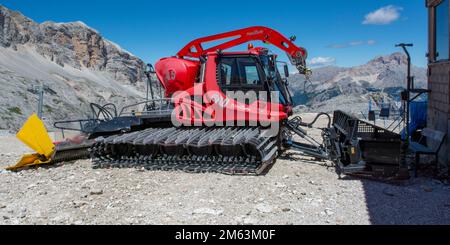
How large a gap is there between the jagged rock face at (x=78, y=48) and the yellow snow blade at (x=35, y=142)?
171ft

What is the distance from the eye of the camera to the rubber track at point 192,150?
7.02 meters

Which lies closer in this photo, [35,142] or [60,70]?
[35,142]

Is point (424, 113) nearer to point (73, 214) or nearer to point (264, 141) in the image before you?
point (264, 141)

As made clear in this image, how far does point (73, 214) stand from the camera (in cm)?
513

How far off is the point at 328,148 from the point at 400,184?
2.24m

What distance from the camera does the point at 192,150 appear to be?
298 inches

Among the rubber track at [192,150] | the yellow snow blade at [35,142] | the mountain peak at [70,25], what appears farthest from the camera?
the mountain peak at [70,25]

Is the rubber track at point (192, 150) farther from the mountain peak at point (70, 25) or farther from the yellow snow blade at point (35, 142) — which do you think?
the mountain peak at point (70, 25)

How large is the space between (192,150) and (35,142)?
3220 millimetres

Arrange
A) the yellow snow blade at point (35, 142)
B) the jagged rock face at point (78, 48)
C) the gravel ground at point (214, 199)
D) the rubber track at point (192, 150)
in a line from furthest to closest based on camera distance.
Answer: the jagged rock face at point (78, 48) < the yellow snow blade at point (35, 142) < the rubber track at point (192, 150) < the gravel ground at point (214, 199)

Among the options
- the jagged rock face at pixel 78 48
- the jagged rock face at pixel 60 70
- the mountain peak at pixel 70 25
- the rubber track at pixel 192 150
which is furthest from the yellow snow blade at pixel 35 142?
the mountain peak at pixel 70 25

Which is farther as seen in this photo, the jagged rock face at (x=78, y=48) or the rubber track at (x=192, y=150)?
the jagged rock face at (x=78, y=48)

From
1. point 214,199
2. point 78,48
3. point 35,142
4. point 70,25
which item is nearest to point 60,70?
point 78,48

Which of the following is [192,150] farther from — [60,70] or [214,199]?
[60,70]
